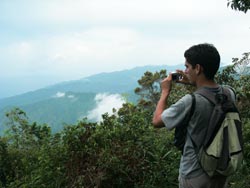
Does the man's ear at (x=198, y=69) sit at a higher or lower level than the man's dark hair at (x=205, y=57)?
lower

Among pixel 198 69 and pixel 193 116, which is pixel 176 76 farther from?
pixel 193 116

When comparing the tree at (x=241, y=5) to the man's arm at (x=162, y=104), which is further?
the tree at (x=241, y=5)

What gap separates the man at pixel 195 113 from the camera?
7.36 ft

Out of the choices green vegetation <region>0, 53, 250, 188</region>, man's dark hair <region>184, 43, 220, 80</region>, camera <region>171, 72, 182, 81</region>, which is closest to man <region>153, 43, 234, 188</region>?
man's dark hair <region>184, 43, 220, 80</region>

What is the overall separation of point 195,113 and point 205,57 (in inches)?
13.8

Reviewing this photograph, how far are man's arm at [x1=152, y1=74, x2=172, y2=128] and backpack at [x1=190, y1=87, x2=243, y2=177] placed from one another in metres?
0.24

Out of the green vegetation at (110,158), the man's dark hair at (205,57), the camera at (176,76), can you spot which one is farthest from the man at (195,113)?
the green vegetation at (110,158)

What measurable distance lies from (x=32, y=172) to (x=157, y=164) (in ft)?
5.94

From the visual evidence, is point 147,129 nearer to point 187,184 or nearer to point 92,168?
point 92,168

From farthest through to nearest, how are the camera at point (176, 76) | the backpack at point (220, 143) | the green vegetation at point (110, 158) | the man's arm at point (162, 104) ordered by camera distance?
the green vegetation at point (110, 158), the camera at point (176, 76), the man's arm at point (162, 104), the backpack at point (220, 143)

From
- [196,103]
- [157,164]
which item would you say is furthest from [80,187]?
[196,103]

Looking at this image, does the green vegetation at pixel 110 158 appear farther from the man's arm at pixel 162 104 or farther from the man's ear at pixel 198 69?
the man's ear at pixel 198 69

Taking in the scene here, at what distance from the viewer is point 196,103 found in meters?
2.24

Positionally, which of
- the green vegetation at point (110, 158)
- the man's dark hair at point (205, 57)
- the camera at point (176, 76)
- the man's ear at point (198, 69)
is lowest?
the green vegetation at point (110, 158)
